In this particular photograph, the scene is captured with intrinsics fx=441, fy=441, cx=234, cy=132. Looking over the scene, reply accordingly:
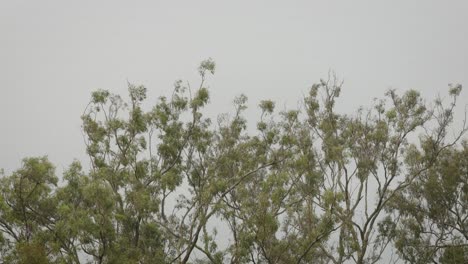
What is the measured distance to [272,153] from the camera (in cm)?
2566

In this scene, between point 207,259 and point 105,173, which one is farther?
point 207,259

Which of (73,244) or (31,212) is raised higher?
(31,212)

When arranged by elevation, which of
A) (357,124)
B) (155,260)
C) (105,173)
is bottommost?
(155,260)

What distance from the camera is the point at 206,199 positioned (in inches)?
849

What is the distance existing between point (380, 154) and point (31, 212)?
19153 millimetres

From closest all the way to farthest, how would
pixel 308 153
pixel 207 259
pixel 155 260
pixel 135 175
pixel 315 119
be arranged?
1. pixel 155 260
2. pixel 135 175
3. pixel 207 259
4. pixel 308 153
5. pixel 315 119

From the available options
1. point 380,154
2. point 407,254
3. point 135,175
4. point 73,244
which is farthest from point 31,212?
point 407,254

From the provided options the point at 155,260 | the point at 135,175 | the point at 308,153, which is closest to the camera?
the point at 155,260

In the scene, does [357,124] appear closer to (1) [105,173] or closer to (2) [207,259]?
(2) [207,259]

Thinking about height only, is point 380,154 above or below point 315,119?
below

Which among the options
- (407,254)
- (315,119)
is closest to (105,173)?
(315,119)

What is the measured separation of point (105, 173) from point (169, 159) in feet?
11.5

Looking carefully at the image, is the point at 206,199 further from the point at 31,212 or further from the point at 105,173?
the point at 31,212

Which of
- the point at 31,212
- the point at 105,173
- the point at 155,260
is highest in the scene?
the point at 105,173
